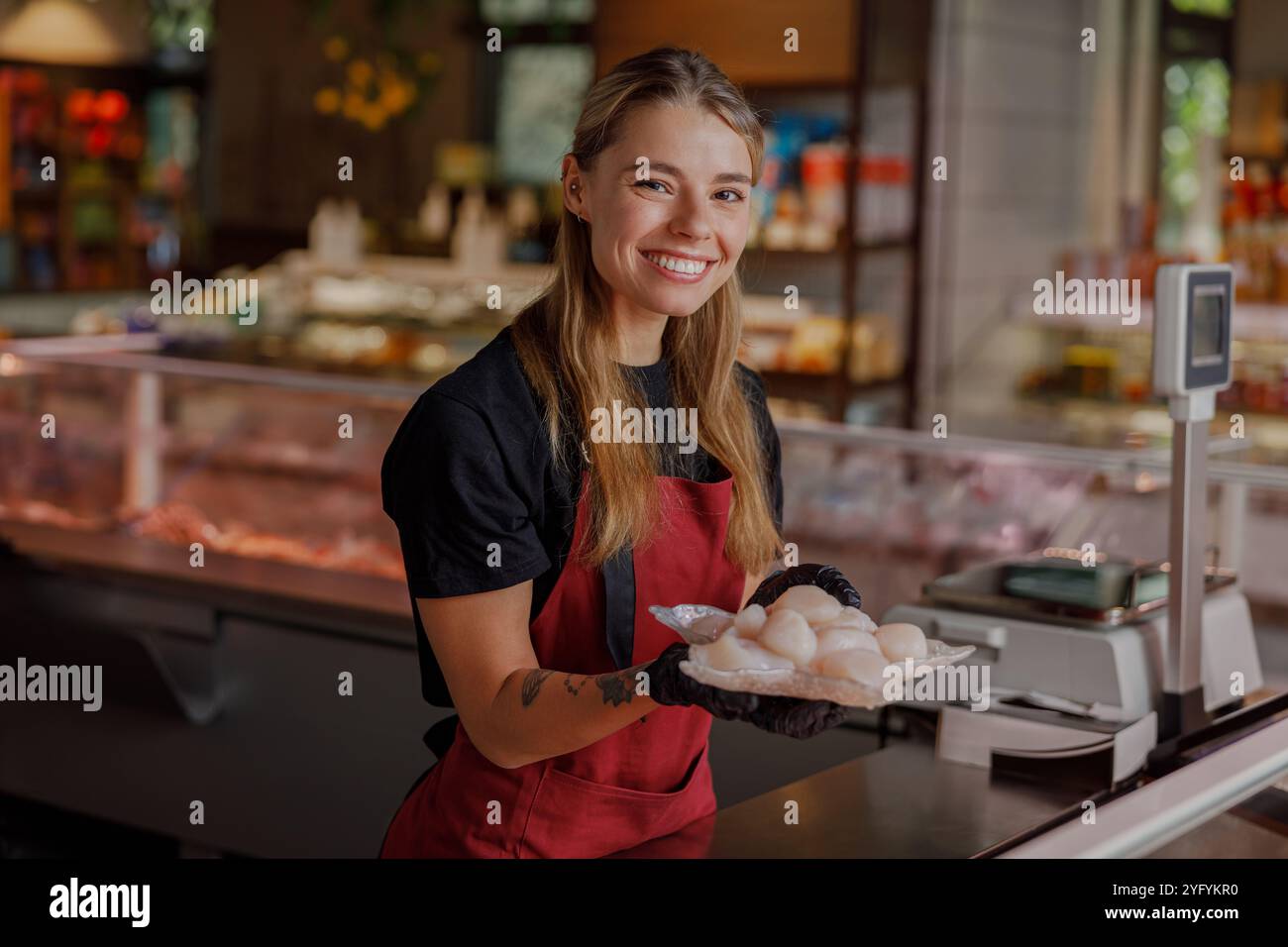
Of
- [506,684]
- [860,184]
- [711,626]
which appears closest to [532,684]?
[506,684]

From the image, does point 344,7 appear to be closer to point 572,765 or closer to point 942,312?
point 942,312

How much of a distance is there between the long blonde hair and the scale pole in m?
0.57

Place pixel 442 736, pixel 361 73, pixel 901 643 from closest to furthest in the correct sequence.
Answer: pixel 901 643
pixel 442 736
pixel 361 73

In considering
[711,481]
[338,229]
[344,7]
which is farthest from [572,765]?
[344,7]

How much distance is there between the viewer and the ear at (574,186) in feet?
5.60

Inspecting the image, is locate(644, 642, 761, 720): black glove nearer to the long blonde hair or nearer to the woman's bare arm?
the woman's bare arm

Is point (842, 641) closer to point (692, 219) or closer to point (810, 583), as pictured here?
point (810, 583)

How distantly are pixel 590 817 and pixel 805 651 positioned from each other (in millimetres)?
453

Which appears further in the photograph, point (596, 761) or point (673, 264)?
point (596, 761)

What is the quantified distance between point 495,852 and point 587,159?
2.48 ft

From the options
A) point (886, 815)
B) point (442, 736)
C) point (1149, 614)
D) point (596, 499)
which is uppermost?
point (596, 499)

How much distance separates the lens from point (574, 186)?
172 cm

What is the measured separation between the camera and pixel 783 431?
3426mm

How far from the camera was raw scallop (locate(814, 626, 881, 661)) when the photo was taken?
4.66ft
